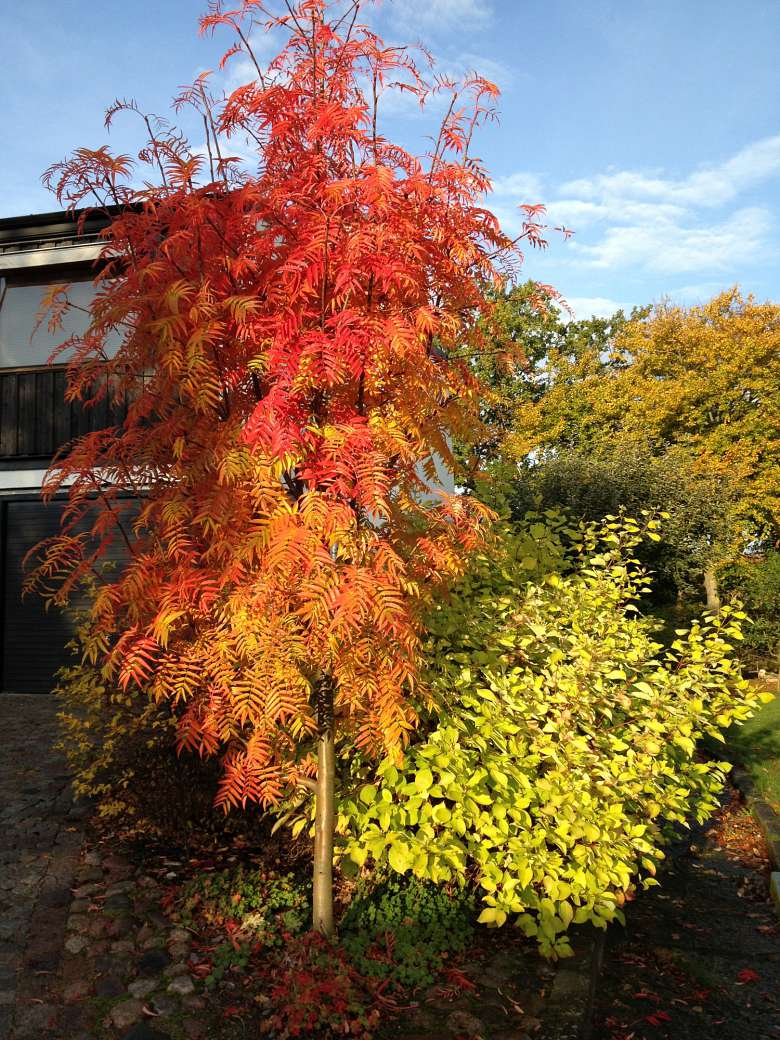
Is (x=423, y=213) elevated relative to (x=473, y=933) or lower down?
elevated

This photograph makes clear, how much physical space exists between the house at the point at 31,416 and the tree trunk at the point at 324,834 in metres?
8.04

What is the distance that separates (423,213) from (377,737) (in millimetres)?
2970

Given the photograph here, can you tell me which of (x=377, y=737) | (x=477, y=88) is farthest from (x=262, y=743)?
(x=477, y=88)

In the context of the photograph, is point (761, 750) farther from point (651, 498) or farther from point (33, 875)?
point (33, 875)

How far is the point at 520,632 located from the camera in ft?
19.5

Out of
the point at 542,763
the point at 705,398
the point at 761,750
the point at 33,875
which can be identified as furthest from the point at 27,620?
the point at 705,398

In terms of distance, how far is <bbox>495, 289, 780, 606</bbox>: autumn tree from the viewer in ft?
90.4

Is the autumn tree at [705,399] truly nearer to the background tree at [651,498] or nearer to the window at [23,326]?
the background tree at [651,498]

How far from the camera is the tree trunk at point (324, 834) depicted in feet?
15.9

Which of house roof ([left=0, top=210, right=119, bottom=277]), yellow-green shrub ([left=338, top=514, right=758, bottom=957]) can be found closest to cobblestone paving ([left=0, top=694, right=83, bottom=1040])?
yellow-green shrub ([left=338, top=514, right=758, bottom=957])

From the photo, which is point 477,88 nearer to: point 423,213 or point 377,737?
point 423,213

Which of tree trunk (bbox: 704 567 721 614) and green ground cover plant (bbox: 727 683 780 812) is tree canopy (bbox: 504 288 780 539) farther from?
green ground cover plant (bbox: 727 683 780 812)

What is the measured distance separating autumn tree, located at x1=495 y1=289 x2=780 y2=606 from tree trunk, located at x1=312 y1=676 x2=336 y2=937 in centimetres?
2230

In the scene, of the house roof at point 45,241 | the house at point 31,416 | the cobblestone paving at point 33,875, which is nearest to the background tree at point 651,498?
the house at point 31,416
